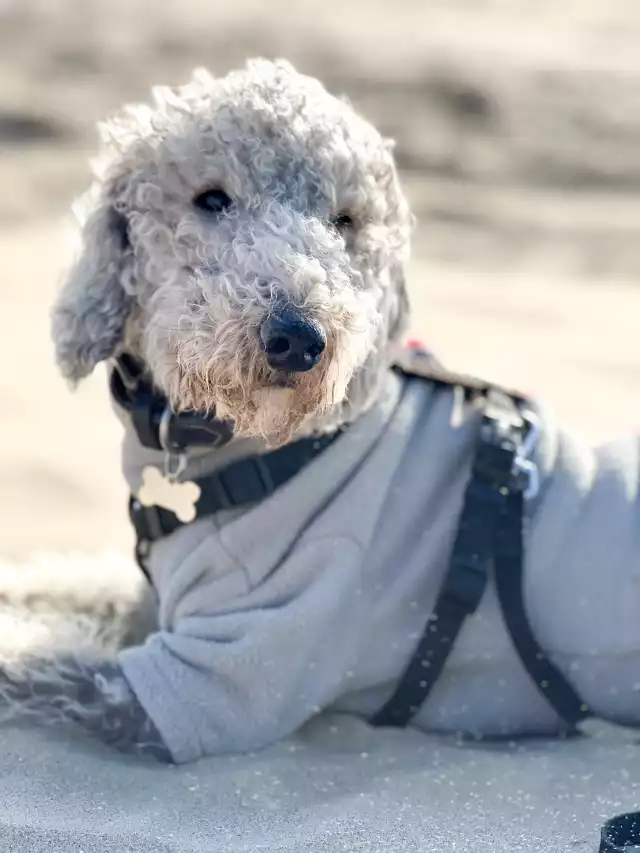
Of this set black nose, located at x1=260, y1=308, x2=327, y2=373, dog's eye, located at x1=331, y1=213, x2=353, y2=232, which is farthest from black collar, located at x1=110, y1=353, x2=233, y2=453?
dog's eye, located at x1=331, y1=213, x2=353, y2=232

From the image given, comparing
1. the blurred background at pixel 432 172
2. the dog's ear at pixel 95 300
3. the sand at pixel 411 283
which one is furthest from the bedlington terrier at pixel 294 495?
the blurred background at pixel 432 172

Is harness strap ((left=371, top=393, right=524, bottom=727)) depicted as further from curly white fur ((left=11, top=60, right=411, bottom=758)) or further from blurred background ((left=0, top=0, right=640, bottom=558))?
blurred background ((left=0, top=0, right=640, bottom=558))

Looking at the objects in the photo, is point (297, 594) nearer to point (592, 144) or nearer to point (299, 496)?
point (299, 496)

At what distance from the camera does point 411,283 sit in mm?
3439

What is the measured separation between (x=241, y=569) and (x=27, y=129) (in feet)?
26.4

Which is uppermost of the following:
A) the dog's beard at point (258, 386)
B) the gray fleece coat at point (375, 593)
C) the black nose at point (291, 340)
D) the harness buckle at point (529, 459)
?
the black nose at point (291, 340)

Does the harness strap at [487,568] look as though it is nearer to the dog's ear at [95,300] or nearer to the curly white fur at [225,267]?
the curly white fur at [225,267]

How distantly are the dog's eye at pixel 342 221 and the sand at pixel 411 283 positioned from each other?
43 cm

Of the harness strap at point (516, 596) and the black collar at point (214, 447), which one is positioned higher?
the black collar at point (214, 447)

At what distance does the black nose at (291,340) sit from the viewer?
8.34 feet

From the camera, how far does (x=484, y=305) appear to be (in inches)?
284

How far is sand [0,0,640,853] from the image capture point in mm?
2625

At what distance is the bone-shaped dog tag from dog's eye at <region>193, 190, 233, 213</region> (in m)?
0.65

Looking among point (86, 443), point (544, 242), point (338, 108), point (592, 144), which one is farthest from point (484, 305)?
point (338, 108)
